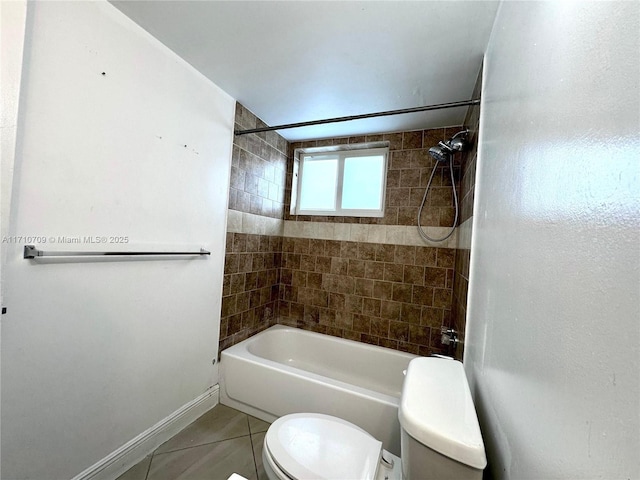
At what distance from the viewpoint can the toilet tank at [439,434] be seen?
68 cm

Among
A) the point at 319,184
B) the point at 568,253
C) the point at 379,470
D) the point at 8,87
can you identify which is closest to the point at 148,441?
the point at 379,470

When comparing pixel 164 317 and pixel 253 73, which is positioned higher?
pixel 253 73

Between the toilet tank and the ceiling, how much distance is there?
5.24ft

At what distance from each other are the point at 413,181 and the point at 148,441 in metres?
2.68

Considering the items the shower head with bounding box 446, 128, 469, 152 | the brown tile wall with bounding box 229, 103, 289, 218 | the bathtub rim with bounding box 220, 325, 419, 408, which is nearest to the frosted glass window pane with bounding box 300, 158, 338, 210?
the brown tile wall with bounding box 229, 103, 289, 218

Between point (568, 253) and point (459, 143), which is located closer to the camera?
point (568, 253)

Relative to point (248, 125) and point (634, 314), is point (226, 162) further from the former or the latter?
point (634, 314)

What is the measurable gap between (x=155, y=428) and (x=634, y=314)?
7.10 ft

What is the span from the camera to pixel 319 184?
288 cm

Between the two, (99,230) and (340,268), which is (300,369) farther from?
(99,230)

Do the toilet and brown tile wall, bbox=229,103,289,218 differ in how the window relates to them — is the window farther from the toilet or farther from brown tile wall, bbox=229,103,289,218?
the toilet

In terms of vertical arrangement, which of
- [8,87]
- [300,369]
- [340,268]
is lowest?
[300,369]

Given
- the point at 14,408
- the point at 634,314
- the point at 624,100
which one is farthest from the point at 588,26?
the point at 14,408

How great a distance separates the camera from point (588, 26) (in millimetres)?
458
